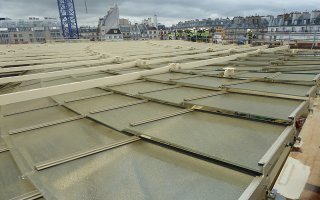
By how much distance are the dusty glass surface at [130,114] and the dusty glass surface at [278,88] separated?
68.0 inches

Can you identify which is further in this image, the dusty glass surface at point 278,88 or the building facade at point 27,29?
the building facade at point 27,29

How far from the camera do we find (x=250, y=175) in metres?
2.49

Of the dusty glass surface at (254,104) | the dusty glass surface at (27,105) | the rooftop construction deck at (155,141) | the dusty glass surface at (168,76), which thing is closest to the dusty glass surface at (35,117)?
the rooftop construction deck at (155,141)

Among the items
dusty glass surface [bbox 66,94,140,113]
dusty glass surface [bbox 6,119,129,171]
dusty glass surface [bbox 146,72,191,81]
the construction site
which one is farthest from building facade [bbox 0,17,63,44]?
dusty glass surface [bbox 6,119,129,171]

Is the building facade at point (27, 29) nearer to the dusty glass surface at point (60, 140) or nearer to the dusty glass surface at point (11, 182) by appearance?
the dusty glass surface at point (60, 140)

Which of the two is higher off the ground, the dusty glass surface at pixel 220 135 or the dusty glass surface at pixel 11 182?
the dusty glass surface at pixel 220 135

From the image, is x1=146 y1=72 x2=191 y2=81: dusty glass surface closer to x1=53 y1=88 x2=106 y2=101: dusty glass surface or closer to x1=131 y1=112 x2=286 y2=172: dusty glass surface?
x1=53 y1=88 x2=106 y2=101: dusty glass surface

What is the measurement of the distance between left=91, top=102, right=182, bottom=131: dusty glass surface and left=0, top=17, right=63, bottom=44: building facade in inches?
3200

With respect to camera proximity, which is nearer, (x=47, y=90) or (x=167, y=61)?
(x=47, y=90)

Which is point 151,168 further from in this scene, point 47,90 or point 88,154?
point 47,90

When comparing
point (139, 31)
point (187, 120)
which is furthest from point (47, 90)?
point (139, 31)

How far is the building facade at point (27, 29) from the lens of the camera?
7912 centimetres

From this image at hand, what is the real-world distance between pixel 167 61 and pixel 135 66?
5.43 feet

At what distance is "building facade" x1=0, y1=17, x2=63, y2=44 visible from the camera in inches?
3115
